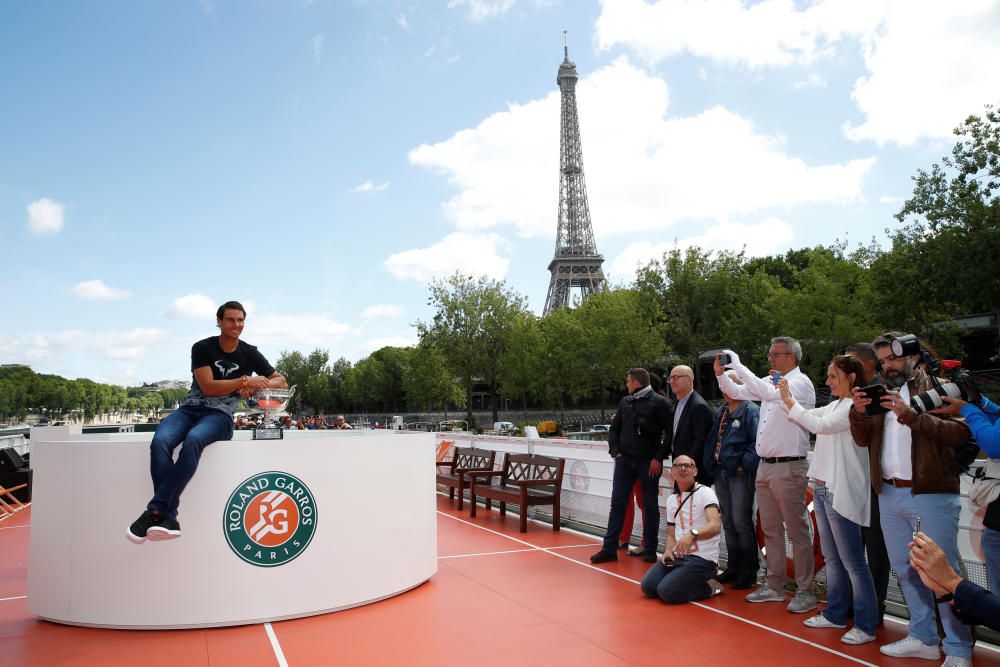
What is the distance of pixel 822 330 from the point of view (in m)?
32.1

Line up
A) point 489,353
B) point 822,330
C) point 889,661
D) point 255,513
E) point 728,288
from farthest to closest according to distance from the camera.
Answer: point 489,353 < point 728,288 < point 822,330 < point 255,513 < point 889,661

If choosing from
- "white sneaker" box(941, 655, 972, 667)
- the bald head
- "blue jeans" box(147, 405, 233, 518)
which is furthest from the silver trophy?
"white sneaker" box(941, 655, 972, 667)

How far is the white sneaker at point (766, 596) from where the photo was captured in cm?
611

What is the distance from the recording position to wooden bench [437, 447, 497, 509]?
1184 centimetres

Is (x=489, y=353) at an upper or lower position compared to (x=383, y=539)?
upper

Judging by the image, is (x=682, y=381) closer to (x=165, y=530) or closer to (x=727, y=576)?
(x=727, y=576)

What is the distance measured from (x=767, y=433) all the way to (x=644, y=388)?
1991 millimetres

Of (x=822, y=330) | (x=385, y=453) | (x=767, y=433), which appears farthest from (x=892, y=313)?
(x=385, y=453)

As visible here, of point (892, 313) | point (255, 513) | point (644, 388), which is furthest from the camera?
point (892, 313)

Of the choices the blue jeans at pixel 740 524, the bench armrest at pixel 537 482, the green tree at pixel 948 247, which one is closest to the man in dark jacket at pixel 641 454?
the blue jeans at pixel 740 524

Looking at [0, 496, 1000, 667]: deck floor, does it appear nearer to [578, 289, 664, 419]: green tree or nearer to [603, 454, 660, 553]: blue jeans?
[603, 454, 660, 553]: blue jeans

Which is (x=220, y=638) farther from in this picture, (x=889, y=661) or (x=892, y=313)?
(x=892, y=313)

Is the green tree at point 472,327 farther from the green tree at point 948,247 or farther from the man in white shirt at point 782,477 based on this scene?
the man in white shirt at point 782,477

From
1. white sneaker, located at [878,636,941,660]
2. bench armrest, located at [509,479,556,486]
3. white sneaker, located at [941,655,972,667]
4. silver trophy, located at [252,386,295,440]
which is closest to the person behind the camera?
white sneaker, located at [941,655,972,667]
